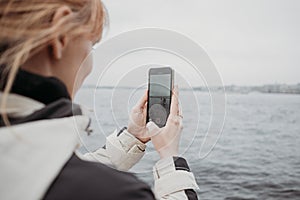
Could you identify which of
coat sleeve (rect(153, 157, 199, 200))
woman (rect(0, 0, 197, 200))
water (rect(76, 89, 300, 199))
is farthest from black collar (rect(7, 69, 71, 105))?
water (rect(76, 89, 300, 199))

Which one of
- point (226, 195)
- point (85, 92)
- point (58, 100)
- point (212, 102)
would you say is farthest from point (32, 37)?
point (226, 195)

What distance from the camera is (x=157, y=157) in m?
0.52

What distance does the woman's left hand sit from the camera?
22.0 inches

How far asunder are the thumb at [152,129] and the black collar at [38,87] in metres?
0.20

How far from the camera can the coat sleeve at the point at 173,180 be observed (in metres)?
0.45

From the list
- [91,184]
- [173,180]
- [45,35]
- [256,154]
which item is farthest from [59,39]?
[256,154]

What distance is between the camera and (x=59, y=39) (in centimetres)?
32

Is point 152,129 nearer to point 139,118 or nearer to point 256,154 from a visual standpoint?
point 139,118

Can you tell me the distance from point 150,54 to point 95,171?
0.78 feet

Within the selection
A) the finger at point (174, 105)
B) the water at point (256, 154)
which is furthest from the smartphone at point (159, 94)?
the water at point (256, 154)

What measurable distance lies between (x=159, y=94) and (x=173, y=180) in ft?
0.43

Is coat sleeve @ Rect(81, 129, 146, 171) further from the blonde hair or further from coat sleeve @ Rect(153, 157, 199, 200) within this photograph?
the blonde hair

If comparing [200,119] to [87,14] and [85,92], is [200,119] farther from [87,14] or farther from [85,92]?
[87,14]

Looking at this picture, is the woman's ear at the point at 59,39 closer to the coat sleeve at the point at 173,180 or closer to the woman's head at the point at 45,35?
the woman's head at the point at 45,35
